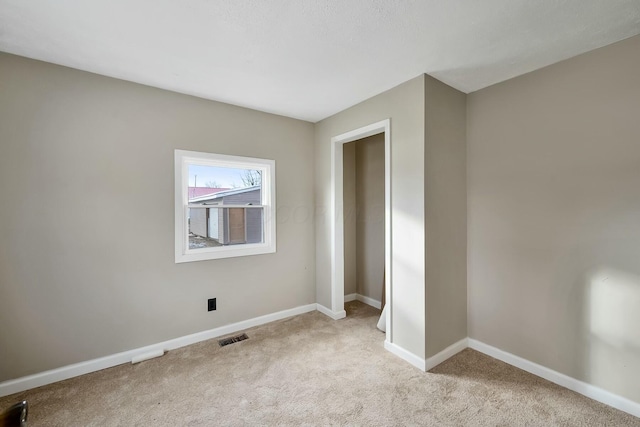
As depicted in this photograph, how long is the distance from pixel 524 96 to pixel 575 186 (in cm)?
86

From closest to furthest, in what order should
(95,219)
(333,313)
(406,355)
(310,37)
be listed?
(310,37) → (95,219) → (406,355) → (333,313)

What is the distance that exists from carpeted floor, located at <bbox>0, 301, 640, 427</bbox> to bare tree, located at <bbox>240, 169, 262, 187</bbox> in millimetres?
1792

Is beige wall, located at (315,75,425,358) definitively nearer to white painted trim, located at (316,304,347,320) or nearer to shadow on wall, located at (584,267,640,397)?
white painted trim, located at (316,304,347,320)

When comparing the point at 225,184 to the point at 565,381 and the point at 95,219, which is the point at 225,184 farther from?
the point at 565,381

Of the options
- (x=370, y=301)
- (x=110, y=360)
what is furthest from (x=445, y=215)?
(x=110, y=360)

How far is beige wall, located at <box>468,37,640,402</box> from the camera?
1.84 meters

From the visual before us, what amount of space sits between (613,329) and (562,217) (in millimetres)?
833

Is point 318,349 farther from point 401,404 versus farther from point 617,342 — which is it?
point 617,342

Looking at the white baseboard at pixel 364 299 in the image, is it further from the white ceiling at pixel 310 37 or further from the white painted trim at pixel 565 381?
the white ceiling at pixel 310 37

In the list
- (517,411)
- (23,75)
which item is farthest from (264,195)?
(517,411)

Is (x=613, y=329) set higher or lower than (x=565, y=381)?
higher

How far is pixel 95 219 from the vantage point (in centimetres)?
230

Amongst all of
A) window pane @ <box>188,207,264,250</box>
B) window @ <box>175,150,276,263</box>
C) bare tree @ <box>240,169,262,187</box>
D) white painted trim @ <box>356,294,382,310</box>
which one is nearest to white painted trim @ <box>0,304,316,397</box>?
window @ <box>175,150,276,263</box>

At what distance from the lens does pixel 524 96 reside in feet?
7.55
